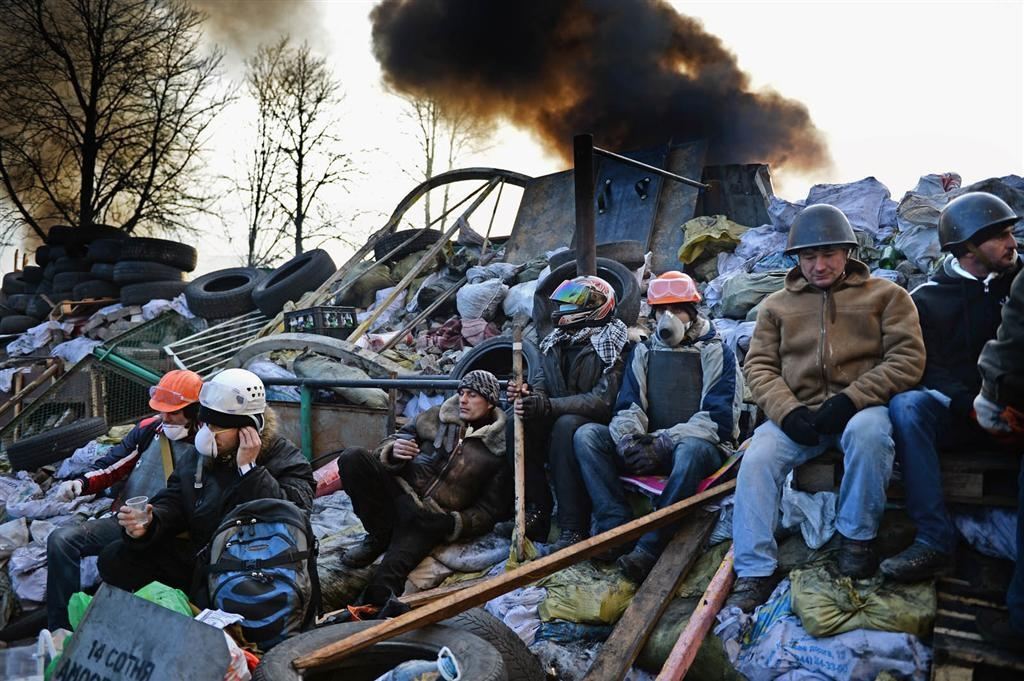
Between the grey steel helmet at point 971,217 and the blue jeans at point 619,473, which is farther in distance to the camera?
the blue jeans at point 619,473

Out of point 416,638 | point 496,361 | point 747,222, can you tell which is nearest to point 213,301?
point 496,361

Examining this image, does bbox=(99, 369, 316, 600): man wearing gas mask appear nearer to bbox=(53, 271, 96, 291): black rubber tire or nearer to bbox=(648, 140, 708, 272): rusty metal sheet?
bbox=(648, 140, 708, 272): rusty metal sheet

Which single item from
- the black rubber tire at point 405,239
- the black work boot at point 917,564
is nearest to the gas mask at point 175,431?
the black work boot at point 917,564

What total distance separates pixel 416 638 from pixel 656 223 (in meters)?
6.97

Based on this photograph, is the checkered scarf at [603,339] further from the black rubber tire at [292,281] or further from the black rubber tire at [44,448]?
the black rubber tire at [292,281]

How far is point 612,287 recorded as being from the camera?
5.67 m

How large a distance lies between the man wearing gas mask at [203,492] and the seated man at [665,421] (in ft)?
5.34

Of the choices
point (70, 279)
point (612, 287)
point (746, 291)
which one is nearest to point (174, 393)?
point (612, 287)

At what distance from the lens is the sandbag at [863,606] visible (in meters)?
2.65

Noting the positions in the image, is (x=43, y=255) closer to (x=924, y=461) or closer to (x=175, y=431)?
(x=175, y=431)

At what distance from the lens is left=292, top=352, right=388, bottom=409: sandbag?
632 centimetres

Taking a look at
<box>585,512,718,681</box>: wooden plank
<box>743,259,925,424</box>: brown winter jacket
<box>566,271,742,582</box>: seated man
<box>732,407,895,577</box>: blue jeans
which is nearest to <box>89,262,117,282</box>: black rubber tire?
<box>566,271,742,582</box>: seated man

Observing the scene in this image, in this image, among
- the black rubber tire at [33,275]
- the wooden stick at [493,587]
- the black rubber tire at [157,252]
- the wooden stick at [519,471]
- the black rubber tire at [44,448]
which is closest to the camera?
the wooden stick at [493,587]

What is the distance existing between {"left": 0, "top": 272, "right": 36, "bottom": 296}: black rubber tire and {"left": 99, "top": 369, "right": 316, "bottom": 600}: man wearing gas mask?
44.1 ft
